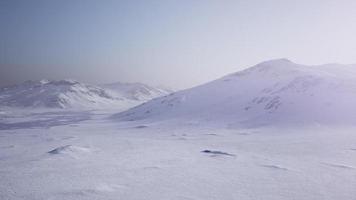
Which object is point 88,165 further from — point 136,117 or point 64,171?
point 136,117

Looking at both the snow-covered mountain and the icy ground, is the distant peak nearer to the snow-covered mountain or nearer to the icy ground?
the snow-covered mountain

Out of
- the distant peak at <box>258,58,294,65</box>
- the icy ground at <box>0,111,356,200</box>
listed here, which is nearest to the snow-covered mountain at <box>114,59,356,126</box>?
the distant peak at <box>258,58,294,65</box>

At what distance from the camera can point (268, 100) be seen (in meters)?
68.8

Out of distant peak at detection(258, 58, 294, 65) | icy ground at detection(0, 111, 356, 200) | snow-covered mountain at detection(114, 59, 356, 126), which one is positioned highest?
distant peak at detection(258, 58, 294, 65)

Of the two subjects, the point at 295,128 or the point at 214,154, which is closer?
the point at 214,154

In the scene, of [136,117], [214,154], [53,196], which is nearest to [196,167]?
[214,154]

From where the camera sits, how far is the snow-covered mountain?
2157 inches

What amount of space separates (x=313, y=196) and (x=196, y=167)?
7.83 meters

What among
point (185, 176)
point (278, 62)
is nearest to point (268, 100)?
point (278, 62)

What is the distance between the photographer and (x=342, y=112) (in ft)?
169

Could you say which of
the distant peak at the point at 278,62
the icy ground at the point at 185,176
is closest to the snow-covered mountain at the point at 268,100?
the distant peak at the point at 278,62

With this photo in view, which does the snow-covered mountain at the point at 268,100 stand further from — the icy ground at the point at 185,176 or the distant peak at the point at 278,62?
the icy ground at the point at 185,176

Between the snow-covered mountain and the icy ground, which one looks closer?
the icy ground

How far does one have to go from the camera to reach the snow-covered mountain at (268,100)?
54781 millimetres
